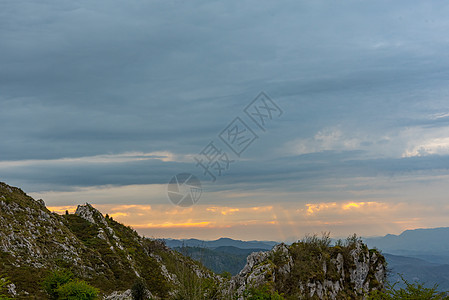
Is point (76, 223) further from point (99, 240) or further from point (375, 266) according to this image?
point (375, 266)

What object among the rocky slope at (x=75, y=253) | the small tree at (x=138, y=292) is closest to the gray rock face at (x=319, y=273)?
the rocky slope at (x=75, y=253)

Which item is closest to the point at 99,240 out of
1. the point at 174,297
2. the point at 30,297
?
the point at 30,297

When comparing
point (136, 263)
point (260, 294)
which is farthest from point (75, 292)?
point (136, 263)

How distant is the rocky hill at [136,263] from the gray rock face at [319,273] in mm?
102

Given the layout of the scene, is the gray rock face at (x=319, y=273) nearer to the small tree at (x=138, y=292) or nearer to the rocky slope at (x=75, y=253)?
the rocky slope at (x=75, y=253)

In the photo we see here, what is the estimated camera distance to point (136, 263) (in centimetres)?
7338

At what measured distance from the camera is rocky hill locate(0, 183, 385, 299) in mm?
39656

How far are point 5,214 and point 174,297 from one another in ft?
126

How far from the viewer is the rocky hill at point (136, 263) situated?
39656 millimetres

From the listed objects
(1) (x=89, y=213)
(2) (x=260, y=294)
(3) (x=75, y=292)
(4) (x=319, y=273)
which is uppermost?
(1) (x=89, y=213)

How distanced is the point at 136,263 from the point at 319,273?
4152 cm

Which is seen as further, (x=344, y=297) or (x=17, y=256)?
(x=17, y=256)

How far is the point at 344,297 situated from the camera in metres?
44.4

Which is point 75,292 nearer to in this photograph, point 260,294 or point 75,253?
point 260,294
